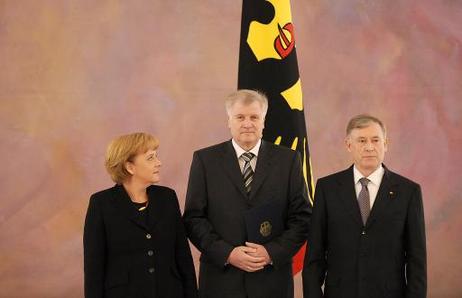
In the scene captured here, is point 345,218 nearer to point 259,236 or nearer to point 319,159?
point 259,236

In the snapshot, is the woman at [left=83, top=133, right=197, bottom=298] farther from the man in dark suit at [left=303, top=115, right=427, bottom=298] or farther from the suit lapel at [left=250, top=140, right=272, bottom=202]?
the man in dark suit at [left=303, top=115, right=427, bottom=298]

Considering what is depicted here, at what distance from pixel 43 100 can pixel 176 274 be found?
3.51 metres

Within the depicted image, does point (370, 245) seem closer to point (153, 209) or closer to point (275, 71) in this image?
point (153, 209)

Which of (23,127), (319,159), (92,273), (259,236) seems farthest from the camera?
(319,159)

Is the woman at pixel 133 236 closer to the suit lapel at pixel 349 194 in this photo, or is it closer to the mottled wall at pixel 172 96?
the suit lapel at pixel 349 194

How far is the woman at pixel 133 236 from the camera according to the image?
2557 mm

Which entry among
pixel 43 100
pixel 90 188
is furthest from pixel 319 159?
pixel 43 100

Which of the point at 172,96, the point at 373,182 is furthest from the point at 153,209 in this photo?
the point at 172,96

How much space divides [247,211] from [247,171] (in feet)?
0.74

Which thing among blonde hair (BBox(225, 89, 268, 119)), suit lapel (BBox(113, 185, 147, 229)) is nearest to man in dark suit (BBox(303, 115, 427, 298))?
blonde hair (BBox(225, 89, 268, 119))

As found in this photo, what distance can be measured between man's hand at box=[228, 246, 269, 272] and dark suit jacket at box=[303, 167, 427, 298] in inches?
8.7

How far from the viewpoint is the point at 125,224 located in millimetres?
2590

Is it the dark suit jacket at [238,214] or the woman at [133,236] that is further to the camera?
the dark suit jacket at [238,214]

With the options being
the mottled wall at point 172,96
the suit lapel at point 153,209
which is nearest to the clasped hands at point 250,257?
the suit lapel at point 153,209
